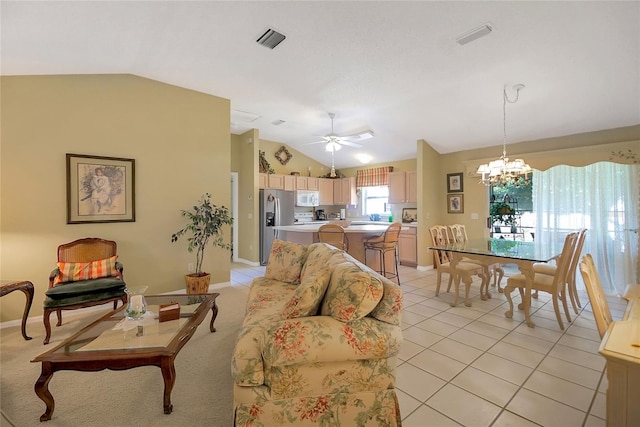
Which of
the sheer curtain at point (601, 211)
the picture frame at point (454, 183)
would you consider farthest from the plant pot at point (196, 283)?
the sheer curtain at point (601, 211)

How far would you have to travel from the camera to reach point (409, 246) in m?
6.11

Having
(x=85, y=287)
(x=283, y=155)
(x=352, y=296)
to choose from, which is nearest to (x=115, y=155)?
(x=85, y=287)

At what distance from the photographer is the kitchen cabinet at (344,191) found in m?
7.57

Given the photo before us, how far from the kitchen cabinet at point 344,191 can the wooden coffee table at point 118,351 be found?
231 inches

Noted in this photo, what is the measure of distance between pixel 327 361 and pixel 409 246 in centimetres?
505

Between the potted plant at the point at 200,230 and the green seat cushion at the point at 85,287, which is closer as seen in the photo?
the green seat cushion at the point at 85,287

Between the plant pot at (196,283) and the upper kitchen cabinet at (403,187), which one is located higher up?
the upper kitchen cabinet at (403,187)

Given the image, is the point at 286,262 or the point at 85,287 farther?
the point at 286,262

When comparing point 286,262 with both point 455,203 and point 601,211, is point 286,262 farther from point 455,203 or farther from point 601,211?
point 601,211

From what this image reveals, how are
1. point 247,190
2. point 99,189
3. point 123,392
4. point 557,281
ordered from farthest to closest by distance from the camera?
point 247,190
point 99,189
point 557,281
point 123,392

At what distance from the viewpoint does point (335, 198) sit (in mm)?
7883

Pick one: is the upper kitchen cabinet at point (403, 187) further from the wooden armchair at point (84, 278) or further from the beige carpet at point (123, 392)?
the wooden armchair at point (84, 278)

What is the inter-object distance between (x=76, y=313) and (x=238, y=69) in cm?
355

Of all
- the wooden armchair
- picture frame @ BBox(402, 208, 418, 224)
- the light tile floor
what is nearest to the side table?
the wooden armchair
